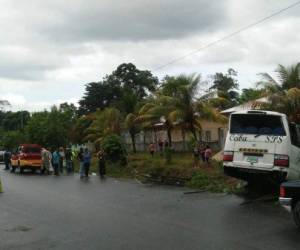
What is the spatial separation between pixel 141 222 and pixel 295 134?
23.3ft

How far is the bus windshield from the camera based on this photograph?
17.1 metres

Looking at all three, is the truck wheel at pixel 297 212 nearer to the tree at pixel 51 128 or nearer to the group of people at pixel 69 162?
the group of people at pixel 69 162

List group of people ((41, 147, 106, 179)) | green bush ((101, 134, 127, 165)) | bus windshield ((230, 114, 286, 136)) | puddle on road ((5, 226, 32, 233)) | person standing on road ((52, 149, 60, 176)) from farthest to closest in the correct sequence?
green bush ((101, 134, 127, 165)) → person standing on road ((52, 149, 60, 176)) → group of people ((41, 147, 106, 179)) → bus windshield ((230, 114, 286, 136)) → puddle on road ((5, 226, 32, 233))

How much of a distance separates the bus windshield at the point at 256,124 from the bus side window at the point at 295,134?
0.53 m

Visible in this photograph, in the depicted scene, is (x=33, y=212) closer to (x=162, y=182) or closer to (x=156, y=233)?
(x=156, y=233)

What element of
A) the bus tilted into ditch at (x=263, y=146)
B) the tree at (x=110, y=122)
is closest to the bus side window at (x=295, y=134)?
the bus tilted into ditch at (x=263, y=146)

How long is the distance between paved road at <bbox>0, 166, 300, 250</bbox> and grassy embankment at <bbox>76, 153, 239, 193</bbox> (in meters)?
2.08

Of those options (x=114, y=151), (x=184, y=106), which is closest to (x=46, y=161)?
(x=114, y=151)

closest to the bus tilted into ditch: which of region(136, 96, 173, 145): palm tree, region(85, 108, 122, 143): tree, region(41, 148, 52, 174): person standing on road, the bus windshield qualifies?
the bus windshield

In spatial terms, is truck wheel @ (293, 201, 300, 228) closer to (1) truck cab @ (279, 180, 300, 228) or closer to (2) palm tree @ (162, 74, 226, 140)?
(1) truck cab @ (279, 180, 300, 228)

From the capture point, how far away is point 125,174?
3092 centimetres

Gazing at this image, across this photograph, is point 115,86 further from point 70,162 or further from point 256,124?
point 256,124

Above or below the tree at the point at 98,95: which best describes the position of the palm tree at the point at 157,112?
below

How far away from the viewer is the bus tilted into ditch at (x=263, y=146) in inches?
664
